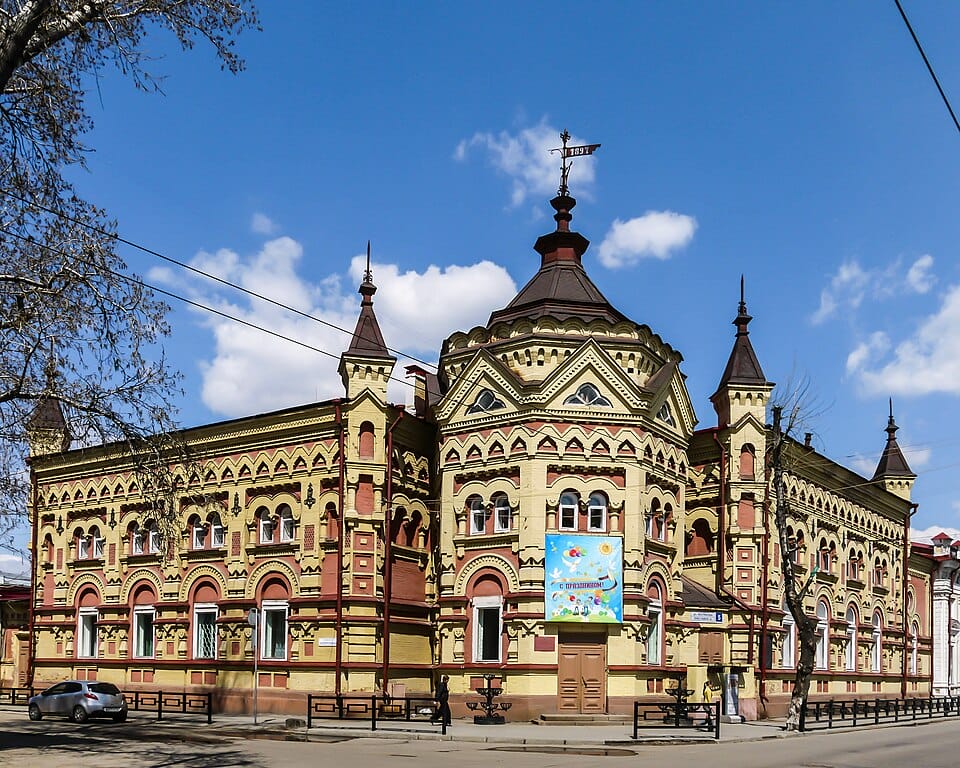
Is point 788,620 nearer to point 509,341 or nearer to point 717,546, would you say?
point 717,546

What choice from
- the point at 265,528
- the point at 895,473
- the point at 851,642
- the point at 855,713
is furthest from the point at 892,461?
the point at 265,528

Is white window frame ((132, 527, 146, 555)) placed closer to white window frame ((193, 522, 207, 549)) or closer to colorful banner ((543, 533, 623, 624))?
white window frame ((193, 522, 207, 549))

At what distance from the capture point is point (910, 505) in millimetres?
57250

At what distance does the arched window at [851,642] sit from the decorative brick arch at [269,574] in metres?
25.1

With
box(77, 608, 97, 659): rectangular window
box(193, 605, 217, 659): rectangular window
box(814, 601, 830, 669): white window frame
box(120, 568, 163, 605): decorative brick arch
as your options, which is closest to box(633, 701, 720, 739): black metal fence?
box(814, 601, 830, 669): white window frame

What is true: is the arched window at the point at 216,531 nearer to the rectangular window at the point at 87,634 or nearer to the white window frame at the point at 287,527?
the white window frame at the point at 287,527

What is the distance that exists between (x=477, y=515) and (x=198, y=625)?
11799 mm

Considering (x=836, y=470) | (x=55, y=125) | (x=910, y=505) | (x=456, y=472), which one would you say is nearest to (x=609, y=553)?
(x=456, y=472)

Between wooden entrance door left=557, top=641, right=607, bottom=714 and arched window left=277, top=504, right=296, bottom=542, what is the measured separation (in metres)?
10.5

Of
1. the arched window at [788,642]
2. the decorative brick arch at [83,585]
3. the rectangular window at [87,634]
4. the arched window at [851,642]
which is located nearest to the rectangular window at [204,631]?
the decorative brick arch at [83,585]

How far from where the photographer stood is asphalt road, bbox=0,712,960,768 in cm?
2228

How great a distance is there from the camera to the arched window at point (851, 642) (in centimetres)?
4928

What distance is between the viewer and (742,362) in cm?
4216

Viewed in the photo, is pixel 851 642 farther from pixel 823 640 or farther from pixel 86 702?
pixel 86 702
